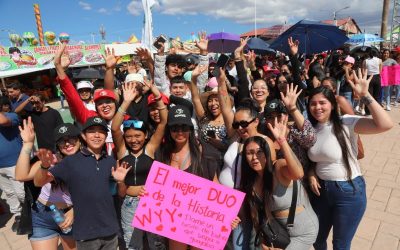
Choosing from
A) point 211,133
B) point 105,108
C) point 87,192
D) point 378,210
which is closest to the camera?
point 87,192

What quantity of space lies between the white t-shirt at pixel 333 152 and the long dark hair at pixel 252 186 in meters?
0.47

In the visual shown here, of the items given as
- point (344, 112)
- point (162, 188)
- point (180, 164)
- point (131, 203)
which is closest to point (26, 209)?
point (131, 203)

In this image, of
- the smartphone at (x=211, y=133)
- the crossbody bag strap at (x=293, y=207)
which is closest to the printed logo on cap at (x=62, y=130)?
the smartphone at (x=211, y=133)

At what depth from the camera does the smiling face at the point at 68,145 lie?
2.45 m

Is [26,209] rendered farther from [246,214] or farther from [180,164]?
[246,214]

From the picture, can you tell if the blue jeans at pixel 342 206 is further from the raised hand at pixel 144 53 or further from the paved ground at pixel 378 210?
the raised hand at pixel 144 53

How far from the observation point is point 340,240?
8.21 feet

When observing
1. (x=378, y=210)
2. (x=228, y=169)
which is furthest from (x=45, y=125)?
(x=378, y=210)

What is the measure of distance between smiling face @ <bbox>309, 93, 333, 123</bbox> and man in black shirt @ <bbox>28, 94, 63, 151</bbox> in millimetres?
3646

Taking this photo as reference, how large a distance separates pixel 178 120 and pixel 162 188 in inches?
24.5

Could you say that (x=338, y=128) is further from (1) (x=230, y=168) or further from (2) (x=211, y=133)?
(2) (x=211, y=133)

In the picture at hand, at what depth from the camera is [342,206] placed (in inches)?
94.0

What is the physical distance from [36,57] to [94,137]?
1569 cm

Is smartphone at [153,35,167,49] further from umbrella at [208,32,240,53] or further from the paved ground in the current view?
umbrella at [208,32,240,53]
